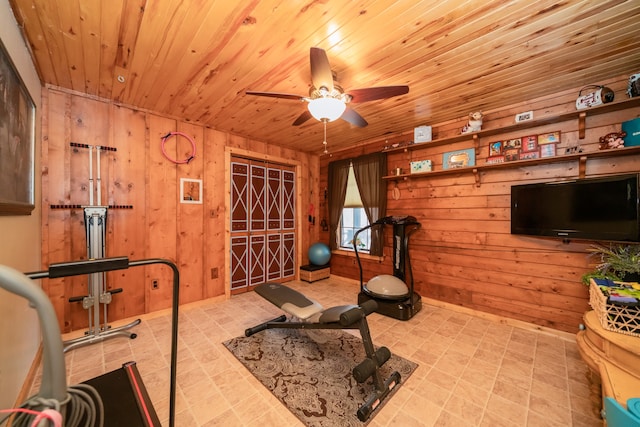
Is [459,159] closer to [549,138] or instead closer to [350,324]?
[549,138]

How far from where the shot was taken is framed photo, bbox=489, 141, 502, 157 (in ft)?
9.97

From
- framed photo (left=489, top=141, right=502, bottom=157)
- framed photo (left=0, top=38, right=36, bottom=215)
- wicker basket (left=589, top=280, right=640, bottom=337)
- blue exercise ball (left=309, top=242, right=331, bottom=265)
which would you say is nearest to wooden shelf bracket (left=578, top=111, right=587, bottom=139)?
framed photo (left=489, top=141, right=502, bottom=157)

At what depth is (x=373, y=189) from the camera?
4289 mm

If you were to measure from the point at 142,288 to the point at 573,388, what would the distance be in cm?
448

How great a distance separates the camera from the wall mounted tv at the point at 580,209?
224 cm

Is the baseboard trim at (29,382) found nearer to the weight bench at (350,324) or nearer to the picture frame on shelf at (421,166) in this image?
the weight bench at (350,324)

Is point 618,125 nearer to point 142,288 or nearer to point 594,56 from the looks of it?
point 594,56

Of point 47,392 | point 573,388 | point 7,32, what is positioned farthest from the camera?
point 573,388

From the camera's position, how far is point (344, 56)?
2086 millimetres

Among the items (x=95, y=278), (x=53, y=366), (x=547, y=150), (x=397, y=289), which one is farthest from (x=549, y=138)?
(x=95, y=278)

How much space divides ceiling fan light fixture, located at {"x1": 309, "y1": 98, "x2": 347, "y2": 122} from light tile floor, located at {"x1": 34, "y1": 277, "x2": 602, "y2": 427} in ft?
7.45

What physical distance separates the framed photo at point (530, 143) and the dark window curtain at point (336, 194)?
2609mm

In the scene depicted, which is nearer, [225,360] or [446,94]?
[225,360]

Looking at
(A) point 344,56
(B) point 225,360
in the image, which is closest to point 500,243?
(A) point 344,56
